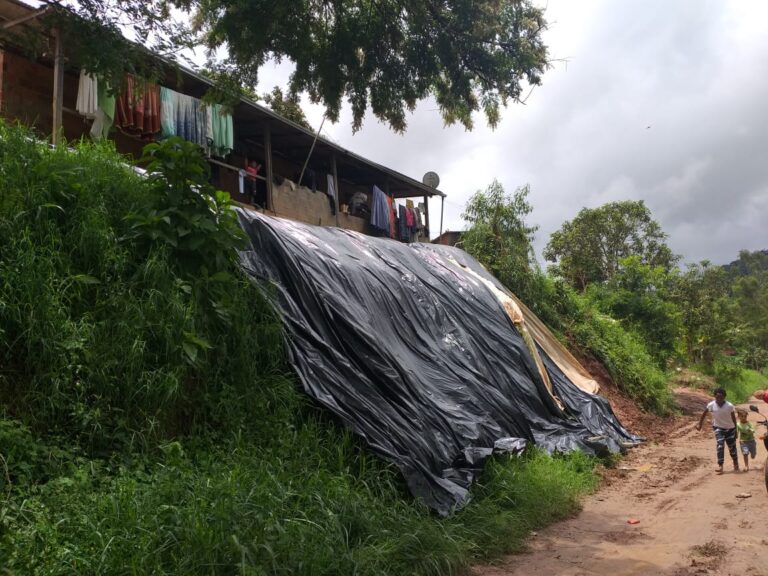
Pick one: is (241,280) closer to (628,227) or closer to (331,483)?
(331,483)

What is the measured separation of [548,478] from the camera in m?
6.47

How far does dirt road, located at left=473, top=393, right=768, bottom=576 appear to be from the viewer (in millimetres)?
4547

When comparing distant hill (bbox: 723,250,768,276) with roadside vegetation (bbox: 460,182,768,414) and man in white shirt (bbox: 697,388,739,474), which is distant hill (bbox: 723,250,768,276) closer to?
roadside vegetation (bbox: 460,182,768,414)

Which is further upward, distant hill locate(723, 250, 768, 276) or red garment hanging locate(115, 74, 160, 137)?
distant hill locate(723, 250, 768, 276)

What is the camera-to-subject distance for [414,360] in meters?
7.34

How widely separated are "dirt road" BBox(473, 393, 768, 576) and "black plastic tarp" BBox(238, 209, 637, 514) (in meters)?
0.80

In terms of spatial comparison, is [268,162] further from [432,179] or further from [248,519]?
[248,519]

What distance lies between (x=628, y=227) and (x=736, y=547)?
2701 centimetres

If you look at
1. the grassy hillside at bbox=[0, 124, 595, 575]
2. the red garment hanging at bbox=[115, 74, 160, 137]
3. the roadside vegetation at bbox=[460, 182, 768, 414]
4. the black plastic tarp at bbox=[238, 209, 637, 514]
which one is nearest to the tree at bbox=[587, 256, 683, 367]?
the roadside vegetation at bbox=[460, 182, 768, 414]

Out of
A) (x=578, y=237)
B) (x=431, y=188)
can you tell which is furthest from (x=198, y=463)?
(x=578, y=237)

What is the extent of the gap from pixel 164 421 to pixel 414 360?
11.3ft

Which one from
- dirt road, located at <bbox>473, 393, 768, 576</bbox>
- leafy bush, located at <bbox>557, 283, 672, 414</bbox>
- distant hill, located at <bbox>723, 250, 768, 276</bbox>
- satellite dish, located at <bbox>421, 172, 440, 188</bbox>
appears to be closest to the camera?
dirt road, located at <bbox>473, 393, 768, 576</bbox>

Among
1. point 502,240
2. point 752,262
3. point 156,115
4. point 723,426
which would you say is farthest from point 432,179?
point 752,262

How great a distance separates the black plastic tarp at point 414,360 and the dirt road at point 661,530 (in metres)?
0.80
